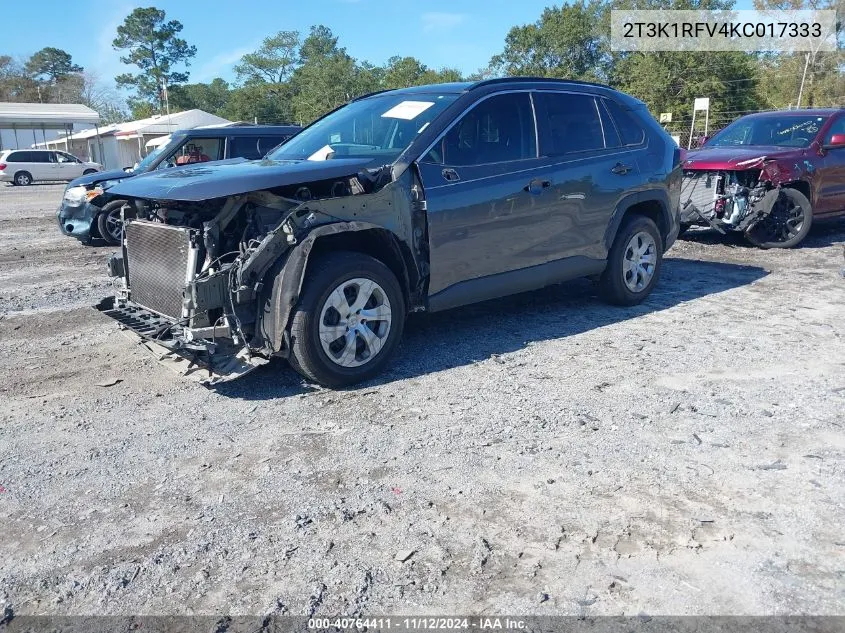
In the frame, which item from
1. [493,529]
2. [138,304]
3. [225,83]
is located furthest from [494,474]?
[225,83]

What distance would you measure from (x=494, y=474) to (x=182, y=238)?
2490 millimetres

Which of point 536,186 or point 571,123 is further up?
point 571,123

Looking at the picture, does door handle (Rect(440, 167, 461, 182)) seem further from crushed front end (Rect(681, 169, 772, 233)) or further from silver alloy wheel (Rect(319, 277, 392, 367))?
crushed front end (Rect(681, 169, 772, 233))

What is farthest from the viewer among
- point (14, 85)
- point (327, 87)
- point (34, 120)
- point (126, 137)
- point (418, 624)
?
point (14, 85)

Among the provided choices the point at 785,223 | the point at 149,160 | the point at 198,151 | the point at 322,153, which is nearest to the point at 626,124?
the point at 322,153

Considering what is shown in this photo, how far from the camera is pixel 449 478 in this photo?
3588mm

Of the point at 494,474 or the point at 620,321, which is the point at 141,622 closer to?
the point at 494,474

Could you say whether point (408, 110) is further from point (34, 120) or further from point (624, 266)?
point (34, 120)

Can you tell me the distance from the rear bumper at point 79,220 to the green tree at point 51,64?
92741mm

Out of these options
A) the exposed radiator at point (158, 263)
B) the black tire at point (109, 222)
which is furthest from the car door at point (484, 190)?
the black tire at point (109, 222)

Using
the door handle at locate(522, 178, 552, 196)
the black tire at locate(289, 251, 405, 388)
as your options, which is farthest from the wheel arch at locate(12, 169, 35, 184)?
the black tire at locate(289, 251, 405, 388)

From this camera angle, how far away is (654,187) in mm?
6684

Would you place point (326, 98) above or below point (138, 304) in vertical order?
above

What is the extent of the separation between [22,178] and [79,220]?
25885 mm
